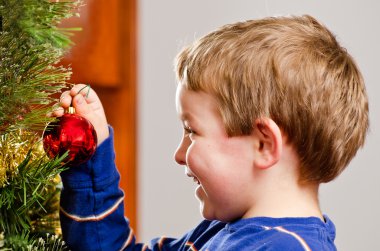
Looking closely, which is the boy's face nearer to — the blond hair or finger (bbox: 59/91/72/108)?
the blond hair

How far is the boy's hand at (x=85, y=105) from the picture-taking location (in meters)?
0.72

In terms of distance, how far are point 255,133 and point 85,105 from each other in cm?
21

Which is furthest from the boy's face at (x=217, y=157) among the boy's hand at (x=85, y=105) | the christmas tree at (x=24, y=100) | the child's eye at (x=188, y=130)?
the christmas tree at (x=24, y=100)

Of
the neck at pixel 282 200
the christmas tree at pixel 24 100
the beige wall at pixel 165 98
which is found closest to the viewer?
the christmas tree at pixel 24 100

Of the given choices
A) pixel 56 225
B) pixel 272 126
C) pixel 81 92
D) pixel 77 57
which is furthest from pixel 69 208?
pixel 77 57

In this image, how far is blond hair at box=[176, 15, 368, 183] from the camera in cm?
79

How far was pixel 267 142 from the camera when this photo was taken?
0.80m

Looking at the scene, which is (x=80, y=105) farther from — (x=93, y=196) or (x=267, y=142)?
(x=267, y=142)

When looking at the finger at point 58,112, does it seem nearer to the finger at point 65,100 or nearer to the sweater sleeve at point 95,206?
the finger at point 65,100

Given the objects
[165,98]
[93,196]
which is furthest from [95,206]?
[165,98]

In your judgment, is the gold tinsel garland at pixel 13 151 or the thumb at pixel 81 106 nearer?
the gold tinsel garland at pixel 13 151

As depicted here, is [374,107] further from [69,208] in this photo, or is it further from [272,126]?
[69,208]

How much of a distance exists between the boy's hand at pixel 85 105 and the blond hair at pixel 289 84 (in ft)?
0.39

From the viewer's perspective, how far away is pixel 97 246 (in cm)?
85
